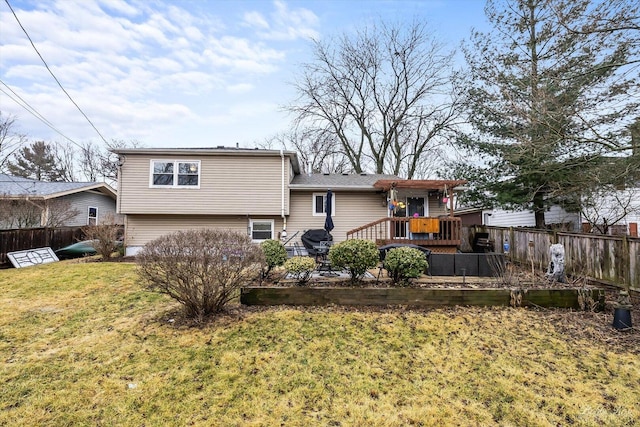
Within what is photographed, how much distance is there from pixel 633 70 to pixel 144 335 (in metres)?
9.92

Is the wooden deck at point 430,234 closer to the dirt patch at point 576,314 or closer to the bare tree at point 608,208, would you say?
the dirt patch at point 576,314

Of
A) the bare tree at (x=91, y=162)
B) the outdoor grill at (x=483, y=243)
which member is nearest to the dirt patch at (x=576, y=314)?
the outdoor grill at (x=483, y=243)

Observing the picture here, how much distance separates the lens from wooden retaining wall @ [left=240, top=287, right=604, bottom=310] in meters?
5.24

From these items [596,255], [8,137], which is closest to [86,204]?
[8,137]

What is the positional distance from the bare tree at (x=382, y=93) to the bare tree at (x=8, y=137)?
66.7ft

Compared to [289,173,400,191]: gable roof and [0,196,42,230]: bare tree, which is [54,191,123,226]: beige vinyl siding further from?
[289,173,400,191]: gable roof

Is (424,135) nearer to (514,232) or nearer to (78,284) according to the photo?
(514,232)

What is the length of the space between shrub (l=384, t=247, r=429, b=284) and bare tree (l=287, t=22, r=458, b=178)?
54.7ft

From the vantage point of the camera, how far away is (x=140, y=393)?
295cm

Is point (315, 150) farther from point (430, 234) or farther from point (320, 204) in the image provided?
point (430, 234)

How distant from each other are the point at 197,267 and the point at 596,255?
8.21m

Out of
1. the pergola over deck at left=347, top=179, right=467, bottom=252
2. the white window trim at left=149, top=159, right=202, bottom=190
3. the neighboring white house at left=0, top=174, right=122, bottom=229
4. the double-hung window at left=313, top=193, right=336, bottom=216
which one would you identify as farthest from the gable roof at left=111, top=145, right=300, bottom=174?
the pergola over deck at left=347, top=179, right=467, bottom=252

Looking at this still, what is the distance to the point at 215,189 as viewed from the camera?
37.8 ft

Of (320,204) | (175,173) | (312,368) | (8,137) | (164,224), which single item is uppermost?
(8,137)
